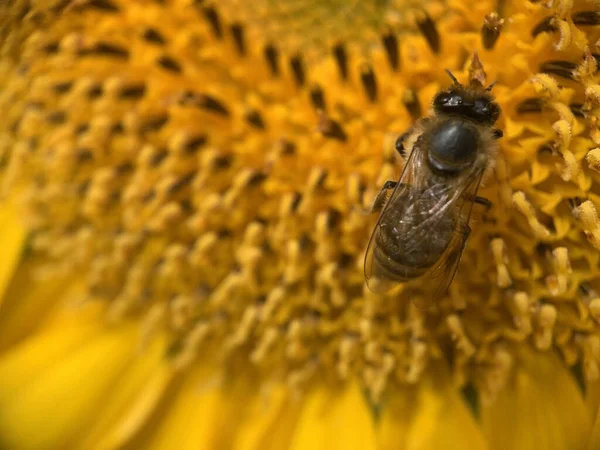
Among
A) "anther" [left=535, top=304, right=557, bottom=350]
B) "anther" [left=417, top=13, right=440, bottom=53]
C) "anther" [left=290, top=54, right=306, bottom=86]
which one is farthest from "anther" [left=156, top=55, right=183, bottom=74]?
"anther" [left=535, top=304, right=557, bottom=350]

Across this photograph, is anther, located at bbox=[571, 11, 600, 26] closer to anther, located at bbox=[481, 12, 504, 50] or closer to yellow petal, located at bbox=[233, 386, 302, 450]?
anther, located at bbox=[481, 12, 504, 50]

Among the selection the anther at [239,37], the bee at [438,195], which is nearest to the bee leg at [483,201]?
the bee at [438,195]

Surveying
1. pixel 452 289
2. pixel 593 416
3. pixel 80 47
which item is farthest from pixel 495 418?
pixel 80 47

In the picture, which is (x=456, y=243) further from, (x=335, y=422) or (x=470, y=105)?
(x=335, y=422)

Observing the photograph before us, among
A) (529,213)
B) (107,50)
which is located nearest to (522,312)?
(529,213)

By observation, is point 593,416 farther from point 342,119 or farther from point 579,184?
point 342,119

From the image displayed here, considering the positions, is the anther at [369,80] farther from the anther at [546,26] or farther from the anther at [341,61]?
the anther at [546,26]

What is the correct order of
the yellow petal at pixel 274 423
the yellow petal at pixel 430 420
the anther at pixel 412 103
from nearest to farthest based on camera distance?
the anther at pixel 412 103
the yellow petal at pixel 430 420
the yellow petal at pixel 274 423
